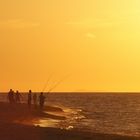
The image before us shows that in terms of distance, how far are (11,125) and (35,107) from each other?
77.6ft

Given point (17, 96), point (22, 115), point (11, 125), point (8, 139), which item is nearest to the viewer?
point (8, 139)

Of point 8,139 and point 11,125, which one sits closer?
point 8,139

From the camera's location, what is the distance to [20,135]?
21.7 m

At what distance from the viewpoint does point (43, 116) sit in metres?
46.0

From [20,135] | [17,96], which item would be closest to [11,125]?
[20,135]

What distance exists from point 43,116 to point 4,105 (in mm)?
4018

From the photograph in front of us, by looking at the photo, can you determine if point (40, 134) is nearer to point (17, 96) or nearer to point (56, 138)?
point (56, 138)

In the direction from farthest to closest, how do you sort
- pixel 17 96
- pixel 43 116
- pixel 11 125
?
pixel 17 96, pixel 43 116, pixel 11 125

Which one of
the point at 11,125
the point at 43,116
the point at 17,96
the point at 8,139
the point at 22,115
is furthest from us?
the point at 17,96

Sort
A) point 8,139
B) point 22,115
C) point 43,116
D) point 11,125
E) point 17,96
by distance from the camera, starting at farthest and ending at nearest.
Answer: point 17,96, point 43,116, point 22,115, point 11,125, point 8,139

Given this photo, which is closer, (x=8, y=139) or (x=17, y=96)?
(x=8, y=139)

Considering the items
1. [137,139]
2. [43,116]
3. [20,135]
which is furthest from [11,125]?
[43,116]

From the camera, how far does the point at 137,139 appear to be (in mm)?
21625

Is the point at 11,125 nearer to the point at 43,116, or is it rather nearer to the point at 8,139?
the point at 8,139
